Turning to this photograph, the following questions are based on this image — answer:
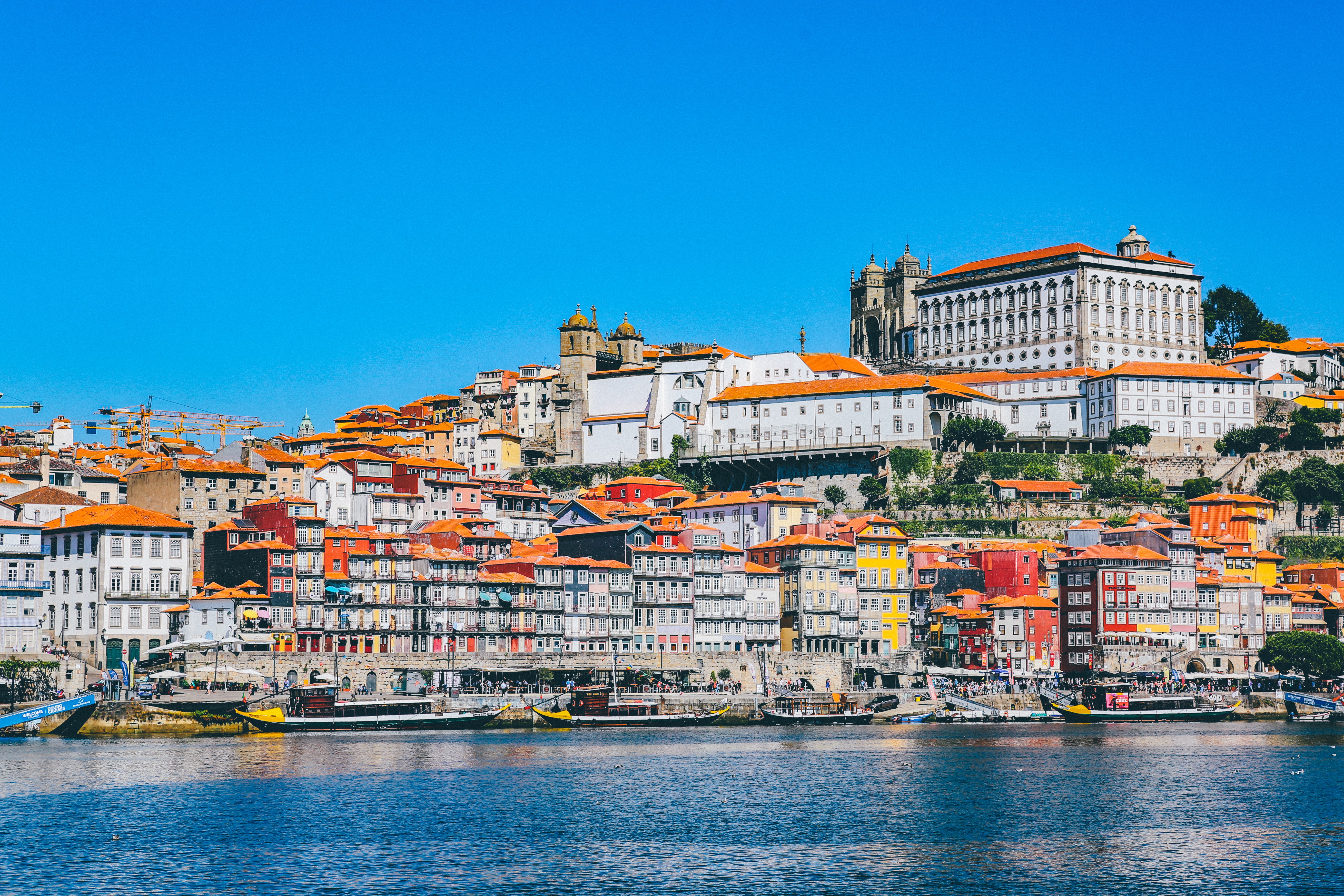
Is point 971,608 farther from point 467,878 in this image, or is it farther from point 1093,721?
point 467,878

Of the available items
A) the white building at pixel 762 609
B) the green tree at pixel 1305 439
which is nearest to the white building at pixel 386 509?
the white building at pixel 762 609

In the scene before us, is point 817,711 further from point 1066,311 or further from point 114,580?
point 1066,311

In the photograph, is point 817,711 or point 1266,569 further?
point 1266,569

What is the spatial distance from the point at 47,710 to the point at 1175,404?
308 feet

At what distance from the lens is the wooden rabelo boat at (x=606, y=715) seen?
3487 inches

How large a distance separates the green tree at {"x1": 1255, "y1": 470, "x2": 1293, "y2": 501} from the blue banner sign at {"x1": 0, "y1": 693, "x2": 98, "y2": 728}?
85788mm

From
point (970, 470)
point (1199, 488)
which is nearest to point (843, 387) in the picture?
point (970, 470)

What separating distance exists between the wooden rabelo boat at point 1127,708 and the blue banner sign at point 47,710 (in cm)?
4866

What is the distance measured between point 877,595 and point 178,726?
4441 centimetres

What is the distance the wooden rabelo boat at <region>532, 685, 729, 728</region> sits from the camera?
8856cm

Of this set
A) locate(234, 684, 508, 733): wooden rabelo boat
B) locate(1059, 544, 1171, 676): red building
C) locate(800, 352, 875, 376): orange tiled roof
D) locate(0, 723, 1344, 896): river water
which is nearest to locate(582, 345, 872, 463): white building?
locate(800, 352, 875, 376): orange tiled roof

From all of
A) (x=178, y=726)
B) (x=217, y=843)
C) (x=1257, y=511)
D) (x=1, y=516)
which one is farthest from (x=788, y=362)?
(x=217, y=843)

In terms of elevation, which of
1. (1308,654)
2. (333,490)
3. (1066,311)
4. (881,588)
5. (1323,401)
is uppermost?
(1066,311)

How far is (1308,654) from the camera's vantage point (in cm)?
10569
